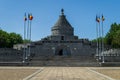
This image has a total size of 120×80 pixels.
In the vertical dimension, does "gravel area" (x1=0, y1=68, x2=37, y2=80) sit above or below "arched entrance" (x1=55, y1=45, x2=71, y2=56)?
below

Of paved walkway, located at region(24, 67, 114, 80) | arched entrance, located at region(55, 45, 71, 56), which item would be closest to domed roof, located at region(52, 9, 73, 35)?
arched entrance, located at region(55, 45, 71, 56)

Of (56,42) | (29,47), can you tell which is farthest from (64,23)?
(29,47)

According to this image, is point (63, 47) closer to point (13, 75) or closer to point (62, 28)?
point (62, 28)

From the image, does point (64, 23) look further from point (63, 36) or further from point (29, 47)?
point (29, 47)

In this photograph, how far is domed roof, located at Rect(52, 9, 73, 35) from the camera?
260ft

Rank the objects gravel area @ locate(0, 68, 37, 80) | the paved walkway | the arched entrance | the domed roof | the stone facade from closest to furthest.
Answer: gravel area @ locate(0, 68, 37, 80) → the paved walkway → the stone facade → the arched entrance → the domed roof

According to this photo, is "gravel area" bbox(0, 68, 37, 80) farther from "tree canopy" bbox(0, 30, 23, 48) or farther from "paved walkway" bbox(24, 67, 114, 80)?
"tree canopy" bbox(0, 30, 23, 48)

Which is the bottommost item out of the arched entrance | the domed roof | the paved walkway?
the paved walkway

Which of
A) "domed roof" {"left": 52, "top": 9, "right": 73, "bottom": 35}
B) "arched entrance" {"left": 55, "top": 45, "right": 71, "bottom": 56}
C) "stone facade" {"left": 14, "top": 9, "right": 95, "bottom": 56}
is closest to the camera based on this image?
"stone facade" {"left": 14, "top": 9, "right": 95, "bottom": 56}

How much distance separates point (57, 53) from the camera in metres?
75.1

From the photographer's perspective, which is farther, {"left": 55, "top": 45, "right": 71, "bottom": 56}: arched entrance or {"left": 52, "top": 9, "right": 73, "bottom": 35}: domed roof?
{"left": 52, "top": 9, "right": 73, "bottom": 35}: domed roof

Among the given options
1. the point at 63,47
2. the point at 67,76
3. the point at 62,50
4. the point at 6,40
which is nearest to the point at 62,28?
the point at 63,47

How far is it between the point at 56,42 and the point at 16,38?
33.2 metres

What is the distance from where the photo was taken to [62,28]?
7925 centimetres
